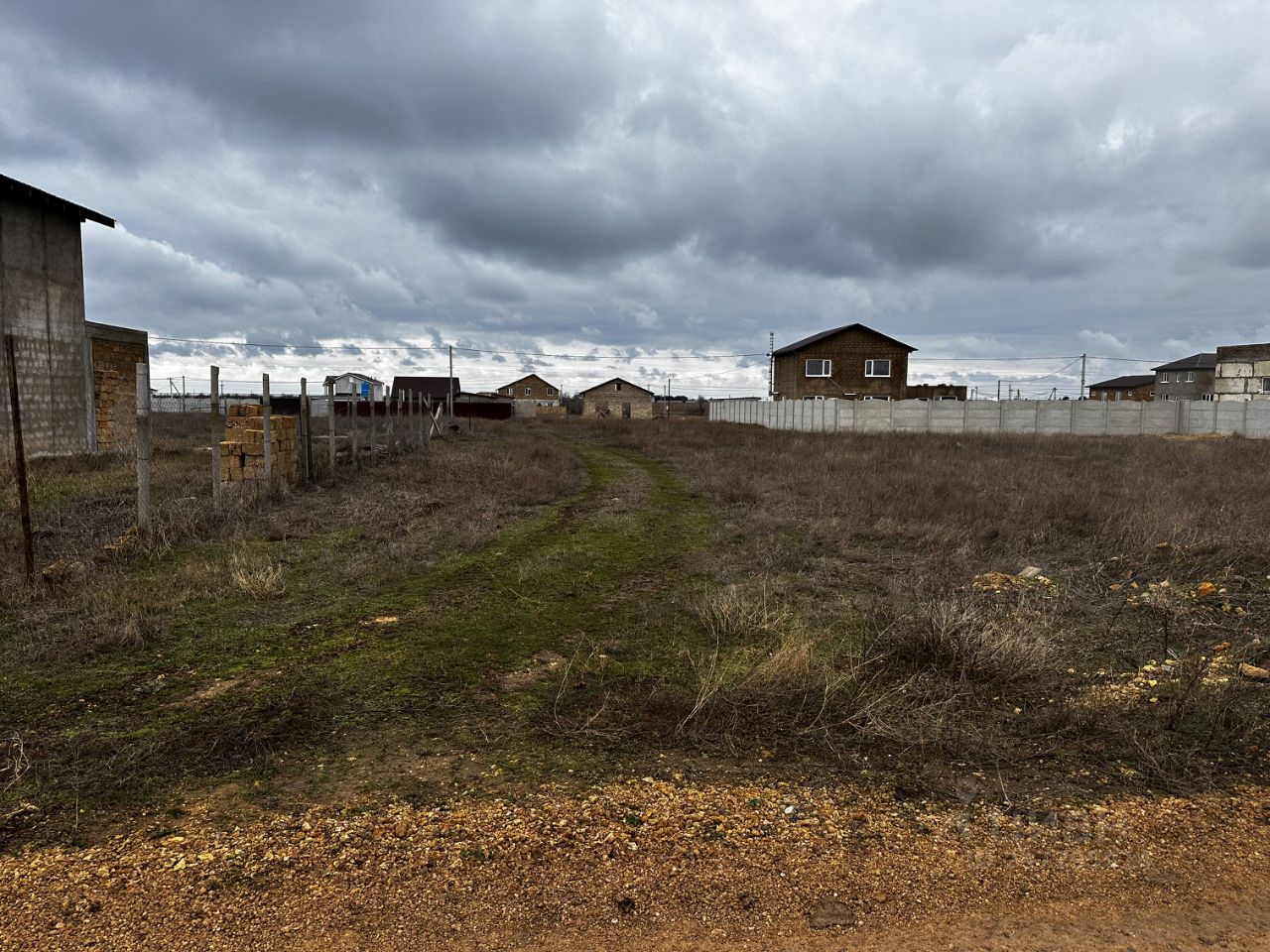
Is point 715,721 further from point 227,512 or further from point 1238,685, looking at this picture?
point 227,512

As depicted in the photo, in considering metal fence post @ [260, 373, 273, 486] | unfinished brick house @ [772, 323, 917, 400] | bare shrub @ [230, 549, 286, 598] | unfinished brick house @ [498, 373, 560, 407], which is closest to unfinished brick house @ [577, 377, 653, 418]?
unfinished brick house @ [498, 373, 560, 407]

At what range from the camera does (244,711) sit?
424 cm

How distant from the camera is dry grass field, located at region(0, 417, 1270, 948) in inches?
107

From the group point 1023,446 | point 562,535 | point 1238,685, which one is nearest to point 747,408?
point 1023,446

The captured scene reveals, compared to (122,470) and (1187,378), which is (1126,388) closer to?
(1187,378)

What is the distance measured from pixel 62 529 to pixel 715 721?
852cm

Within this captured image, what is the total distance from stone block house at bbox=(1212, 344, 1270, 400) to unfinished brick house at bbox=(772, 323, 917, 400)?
16.7 m

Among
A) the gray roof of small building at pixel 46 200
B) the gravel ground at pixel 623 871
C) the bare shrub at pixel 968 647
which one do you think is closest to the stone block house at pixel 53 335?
the gray roof of small building at pixel 46 200

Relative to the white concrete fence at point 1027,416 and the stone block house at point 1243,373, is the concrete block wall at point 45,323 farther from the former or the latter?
the stone block house at point 1243,373

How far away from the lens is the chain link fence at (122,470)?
785 centimetres

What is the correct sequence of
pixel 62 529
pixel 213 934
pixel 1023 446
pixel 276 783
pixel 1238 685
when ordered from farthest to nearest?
pixel 1023 446
pixel 62 529
pixel 1238 685
pixel 276 783
pixel 213 934

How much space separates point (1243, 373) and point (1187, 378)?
42209 millimetres

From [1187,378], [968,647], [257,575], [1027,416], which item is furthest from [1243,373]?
[257,575]

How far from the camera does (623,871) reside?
111 inches
